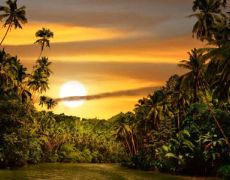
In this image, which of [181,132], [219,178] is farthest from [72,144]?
[219,178]

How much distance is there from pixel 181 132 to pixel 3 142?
30.0m

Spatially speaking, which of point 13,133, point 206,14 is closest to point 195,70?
point 206,14

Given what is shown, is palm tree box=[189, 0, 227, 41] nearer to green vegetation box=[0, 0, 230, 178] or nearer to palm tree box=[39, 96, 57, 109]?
green vegetation box=[0, 0, 230, 178]

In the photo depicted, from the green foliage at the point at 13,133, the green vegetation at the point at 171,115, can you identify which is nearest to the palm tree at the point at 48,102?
the green vegetation at the point at 171,115

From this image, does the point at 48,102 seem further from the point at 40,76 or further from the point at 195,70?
the point at 195,70

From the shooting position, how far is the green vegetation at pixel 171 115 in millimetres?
68312

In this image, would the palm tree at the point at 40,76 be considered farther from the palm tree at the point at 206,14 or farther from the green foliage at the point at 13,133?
the palm tree at the point at 206,14

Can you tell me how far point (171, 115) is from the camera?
95000mm

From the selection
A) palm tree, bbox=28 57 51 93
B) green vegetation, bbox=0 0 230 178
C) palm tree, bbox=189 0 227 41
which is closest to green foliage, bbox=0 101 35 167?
green vegetation, bbox=0 0 230 178

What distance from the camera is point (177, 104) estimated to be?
292 ft

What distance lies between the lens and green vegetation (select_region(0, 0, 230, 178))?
68.3 meters

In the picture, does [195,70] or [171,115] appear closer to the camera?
[195,70]

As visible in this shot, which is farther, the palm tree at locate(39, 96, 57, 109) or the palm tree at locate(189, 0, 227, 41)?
the palm tree at locate(39, 96, 57, 109)

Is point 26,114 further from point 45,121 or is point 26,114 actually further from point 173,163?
point 45,121
